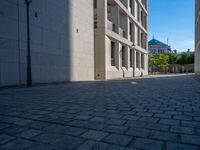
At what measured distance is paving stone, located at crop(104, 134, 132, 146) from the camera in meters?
2.46

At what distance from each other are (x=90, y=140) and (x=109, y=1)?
21549 millimetres

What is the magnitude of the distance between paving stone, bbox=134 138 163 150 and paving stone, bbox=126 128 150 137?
0.19 metres

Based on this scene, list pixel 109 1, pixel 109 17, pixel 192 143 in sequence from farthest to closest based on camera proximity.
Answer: pixel 109 17, pixel 109 1, pixel 192 143

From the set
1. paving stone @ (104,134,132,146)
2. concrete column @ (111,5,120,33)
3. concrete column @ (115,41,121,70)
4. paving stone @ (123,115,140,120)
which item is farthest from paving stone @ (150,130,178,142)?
concrete column @ (111,5,120,33)

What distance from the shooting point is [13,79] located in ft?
33.4

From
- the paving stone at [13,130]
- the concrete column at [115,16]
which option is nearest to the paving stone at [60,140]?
the paving stone at [13,130]

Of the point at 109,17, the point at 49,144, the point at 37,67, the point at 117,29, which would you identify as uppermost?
→ the point at 109,17

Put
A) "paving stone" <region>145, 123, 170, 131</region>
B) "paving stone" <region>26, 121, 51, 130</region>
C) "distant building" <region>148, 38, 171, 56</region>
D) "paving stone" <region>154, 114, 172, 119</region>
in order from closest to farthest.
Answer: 1. "paving stone" <region>145, 123, 170, 131</region>
2. "paving stone" <region>26, 121, 51, 130</region>
3. "paving stone" <region>154, 114, 172, 119</region>
4. "distant building" <region>148, 38, 171, 56</region>

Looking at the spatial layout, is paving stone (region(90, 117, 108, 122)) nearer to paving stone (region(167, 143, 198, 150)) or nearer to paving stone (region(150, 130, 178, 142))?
paving stone (region(150, 130, 178, 142))

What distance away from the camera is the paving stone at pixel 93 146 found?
231cm

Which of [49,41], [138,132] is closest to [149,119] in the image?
[138,132]

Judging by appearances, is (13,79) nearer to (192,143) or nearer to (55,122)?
(55,122)

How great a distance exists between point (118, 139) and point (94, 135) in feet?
1.19

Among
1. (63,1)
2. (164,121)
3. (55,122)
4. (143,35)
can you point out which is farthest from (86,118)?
(143,35)
